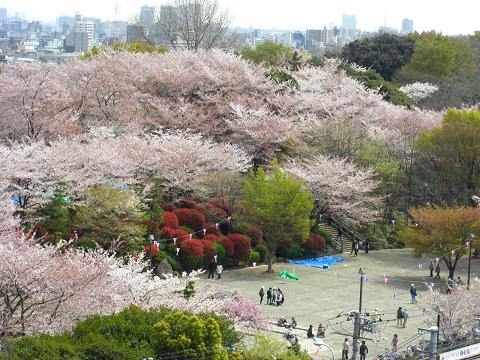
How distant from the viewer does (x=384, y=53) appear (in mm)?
81312

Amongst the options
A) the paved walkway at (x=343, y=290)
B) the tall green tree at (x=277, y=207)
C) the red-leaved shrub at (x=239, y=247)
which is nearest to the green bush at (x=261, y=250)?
the paved walkway at (x=343, y=290)

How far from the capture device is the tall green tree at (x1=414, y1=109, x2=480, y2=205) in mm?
46750

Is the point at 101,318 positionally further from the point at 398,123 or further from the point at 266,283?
the point at 398,123

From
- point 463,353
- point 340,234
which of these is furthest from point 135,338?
point 340,234

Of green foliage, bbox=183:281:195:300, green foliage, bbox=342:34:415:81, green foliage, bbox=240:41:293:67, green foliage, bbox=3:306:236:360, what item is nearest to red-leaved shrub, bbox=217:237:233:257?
green foliage, bbox=183:281:195:300

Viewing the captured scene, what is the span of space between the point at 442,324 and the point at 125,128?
2365 cm

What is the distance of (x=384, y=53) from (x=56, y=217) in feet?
164

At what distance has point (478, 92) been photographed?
7331 cm

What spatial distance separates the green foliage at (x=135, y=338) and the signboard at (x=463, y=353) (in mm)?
5269

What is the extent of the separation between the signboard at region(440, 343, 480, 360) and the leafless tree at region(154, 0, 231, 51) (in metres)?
52.9

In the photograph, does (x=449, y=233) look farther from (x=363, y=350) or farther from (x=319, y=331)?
(x=363, y=350)

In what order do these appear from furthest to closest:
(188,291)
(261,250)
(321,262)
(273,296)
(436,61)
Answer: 1. (436,61)
2. (321,262)
3. (261,250)
4. (273,296)
5. (188,291)

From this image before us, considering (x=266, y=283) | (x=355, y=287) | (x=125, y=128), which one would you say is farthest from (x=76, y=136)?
(x=355, y=287)

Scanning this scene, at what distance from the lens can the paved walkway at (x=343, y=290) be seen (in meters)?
32.5
